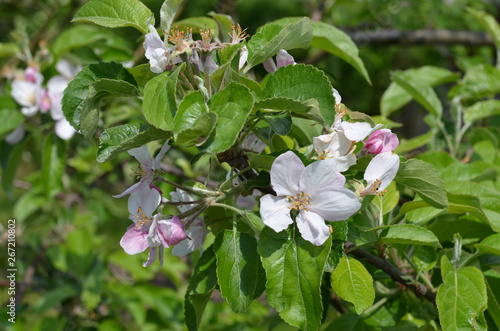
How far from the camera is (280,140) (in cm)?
90

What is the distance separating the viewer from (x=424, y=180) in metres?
0.77

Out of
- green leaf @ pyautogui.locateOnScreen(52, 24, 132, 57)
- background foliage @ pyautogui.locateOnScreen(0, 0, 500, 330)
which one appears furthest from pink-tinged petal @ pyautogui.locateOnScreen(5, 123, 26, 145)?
green leaf @ pyautogui.locateOnScreen(52, 24, 132, 57)

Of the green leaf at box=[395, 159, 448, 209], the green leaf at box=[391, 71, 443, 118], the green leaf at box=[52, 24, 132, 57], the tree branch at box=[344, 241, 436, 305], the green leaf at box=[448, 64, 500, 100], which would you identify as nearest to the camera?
the green leaf at box=[395, 159, 448, 209]

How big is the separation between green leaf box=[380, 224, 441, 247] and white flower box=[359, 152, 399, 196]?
84 mm

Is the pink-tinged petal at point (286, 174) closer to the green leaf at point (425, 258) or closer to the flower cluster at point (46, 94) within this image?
the green leaf at point (425, 258)

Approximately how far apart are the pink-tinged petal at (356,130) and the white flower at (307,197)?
0.06 meters

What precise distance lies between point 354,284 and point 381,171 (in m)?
0.17

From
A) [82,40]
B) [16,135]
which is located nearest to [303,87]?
[82,40]

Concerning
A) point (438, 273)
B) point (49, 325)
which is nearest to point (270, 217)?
point (438, 273)

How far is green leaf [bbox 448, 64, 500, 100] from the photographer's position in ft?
4.84

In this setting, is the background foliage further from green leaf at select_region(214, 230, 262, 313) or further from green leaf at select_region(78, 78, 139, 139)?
green leaf at select_region(78, 78, 139, 139)

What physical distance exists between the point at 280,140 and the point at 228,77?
0.18 metres

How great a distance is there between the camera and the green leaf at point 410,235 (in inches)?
31.1

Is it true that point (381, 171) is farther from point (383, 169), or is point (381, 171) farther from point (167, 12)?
point (167, 12)
